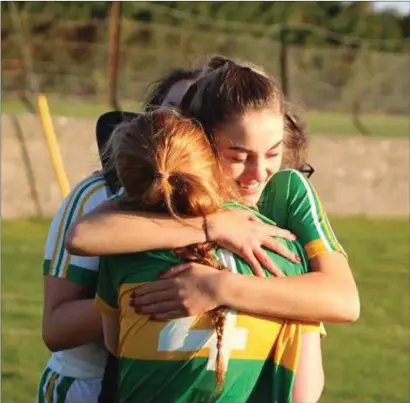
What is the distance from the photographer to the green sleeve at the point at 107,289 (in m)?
2.61

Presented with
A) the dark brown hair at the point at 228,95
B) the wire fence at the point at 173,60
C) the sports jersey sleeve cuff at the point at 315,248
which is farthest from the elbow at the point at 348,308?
the wire fence at the point at 173,60

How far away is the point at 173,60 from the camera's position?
27.5 meters

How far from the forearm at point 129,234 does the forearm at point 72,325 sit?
0.48 m

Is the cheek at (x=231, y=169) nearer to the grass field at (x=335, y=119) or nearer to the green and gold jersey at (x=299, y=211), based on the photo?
the green and gold jersey at (x=299, y=211)

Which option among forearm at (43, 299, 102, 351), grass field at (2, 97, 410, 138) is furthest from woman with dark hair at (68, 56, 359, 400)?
grass field at (2, 97, 410, 138)

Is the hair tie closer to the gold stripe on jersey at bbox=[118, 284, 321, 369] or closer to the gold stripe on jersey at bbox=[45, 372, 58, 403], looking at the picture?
the gold stripe on jersey at bbox=[118, 284, 321, 369]

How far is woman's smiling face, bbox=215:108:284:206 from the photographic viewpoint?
2568 millimetres

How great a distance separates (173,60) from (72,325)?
2463cm

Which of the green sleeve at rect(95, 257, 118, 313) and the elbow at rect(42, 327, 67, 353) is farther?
the elbow at rect(42, 327, 67, 353)

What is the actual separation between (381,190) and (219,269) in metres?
15.2

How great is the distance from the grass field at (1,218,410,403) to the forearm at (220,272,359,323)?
466 cm

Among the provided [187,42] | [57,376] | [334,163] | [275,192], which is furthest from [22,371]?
[187,42]

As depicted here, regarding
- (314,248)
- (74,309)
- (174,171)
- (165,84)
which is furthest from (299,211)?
(165,84)

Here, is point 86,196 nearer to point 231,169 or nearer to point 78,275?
point 78,275
